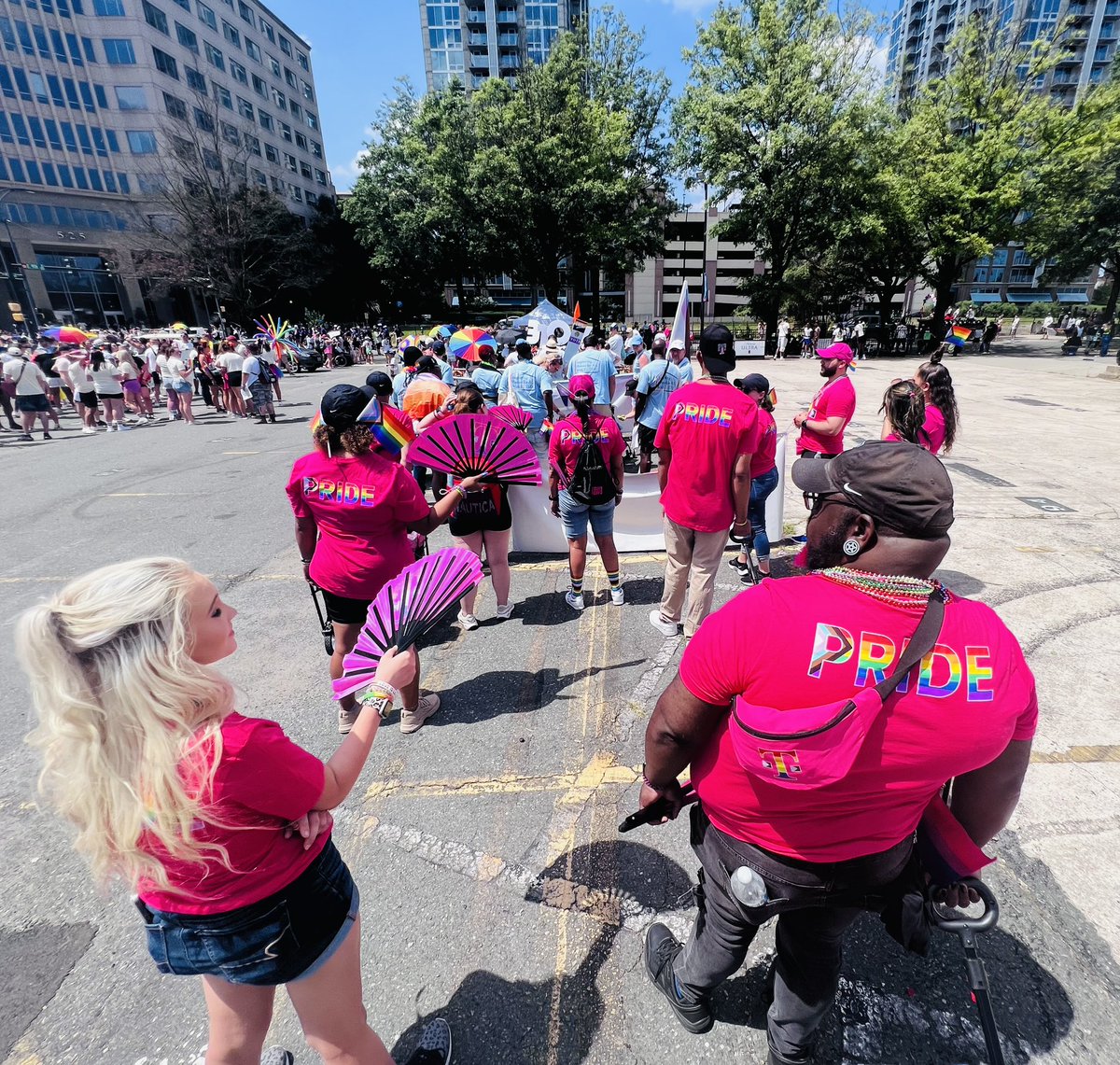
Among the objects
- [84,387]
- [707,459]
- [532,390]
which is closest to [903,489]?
[707,459]

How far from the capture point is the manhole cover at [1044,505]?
6.77m

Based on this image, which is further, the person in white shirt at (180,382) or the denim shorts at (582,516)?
the person in white shirt at (180,382)

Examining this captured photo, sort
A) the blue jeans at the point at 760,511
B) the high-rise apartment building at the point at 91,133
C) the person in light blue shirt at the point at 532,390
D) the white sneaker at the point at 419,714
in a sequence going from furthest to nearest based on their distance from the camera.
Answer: the high-rise apartment building at the point at 91,133 → the person in light blue shirt at the point at 532,390 → the blue jeans at the point at 760,511 → the white sneaker at the point at 419,714

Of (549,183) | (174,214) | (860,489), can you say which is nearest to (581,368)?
(860,489)

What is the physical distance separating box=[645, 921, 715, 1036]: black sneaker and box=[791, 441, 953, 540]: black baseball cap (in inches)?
62.5

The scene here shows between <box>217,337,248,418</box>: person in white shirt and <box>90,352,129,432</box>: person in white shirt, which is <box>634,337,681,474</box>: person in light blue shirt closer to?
<box>217,337,248,418</box>: person in white shirt

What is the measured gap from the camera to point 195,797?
1.25 metres

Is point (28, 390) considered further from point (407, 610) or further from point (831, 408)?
point (831, 408)

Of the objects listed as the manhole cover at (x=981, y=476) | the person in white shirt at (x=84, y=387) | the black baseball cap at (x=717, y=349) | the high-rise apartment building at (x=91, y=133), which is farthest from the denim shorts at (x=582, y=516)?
the high-rise apartment building at (x=91, y=133)

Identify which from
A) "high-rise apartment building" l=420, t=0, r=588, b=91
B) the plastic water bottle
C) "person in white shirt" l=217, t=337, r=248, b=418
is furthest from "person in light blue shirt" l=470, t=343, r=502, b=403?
"high-rise apartment building" l=420, t=0, r=588, b=91

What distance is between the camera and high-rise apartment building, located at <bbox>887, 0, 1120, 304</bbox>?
218 feet

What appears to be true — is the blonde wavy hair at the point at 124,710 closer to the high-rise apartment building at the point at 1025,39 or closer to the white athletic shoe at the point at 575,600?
the white athletic shoe at the point at 575,600

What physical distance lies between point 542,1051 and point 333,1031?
0.77 metres

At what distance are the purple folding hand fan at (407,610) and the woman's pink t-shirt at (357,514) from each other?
850mm
